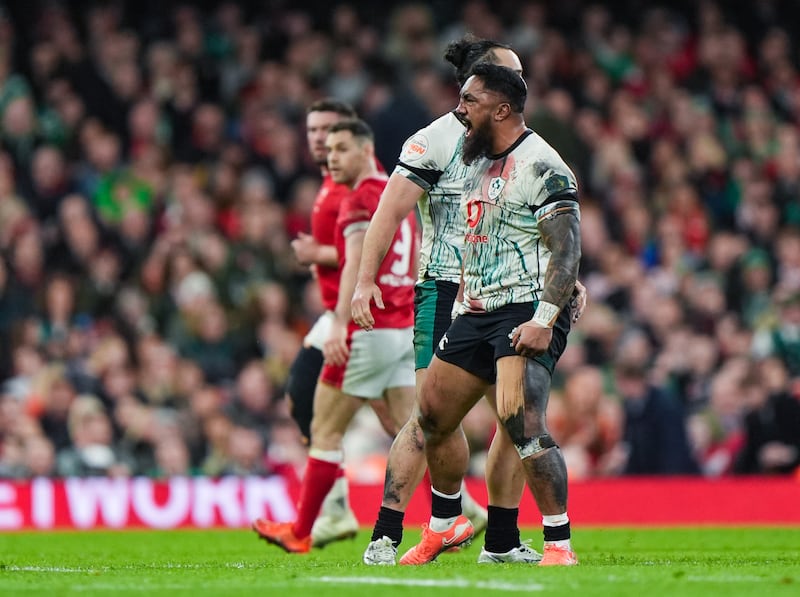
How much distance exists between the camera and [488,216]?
24.7 feet

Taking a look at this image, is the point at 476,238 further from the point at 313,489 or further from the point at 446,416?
the point at 313,489

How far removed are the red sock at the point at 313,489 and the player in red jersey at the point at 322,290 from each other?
370 mm

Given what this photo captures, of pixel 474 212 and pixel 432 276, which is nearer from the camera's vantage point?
pixel 474 212

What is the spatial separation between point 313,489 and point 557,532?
2480mm

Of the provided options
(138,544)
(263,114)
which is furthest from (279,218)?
(138,544)

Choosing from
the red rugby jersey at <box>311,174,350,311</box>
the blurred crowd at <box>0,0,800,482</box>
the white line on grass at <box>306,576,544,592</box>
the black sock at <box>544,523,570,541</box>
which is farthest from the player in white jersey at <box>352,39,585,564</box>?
the blurred crowd at <box>0,0,800,482</box>

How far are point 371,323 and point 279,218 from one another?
952cm

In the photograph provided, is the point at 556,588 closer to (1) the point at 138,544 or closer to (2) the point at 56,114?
(1) the point at 138,544

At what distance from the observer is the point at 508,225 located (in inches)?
296

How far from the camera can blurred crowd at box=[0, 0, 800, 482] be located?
14625mm

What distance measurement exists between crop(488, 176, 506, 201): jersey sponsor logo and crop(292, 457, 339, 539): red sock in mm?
2597

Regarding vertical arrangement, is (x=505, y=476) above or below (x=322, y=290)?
below

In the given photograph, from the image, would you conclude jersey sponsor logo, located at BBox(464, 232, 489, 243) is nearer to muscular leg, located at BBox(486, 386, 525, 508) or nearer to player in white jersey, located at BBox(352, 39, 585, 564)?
player in white jersey, located at BBox(352, 39, 585, 564)

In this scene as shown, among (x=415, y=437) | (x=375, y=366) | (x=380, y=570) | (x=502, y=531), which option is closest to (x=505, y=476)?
(x=502, y=531)
